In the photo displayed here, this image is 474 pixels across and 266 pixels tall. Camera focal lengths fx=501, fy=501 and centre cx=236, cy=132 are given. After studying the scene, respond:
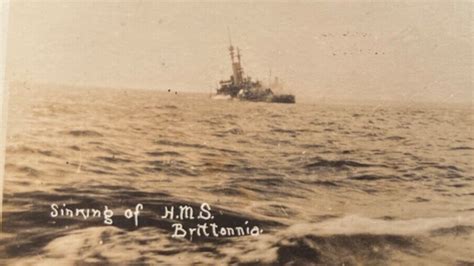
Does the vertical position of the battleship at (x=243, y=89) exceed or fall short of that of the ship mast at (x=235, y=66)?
it falls short

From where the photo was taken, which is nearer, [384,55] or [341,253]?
[341,253]

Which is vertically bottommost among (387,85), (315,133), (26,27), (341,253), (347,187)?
(341,253)

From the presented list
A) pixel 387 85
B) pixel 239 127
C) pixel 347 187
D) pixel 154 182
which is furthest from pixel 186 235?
pixel 387 85

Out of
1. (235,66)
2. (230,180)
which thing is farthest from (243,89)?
(230,180)

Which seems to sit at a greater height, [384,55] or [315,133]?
[384,55]

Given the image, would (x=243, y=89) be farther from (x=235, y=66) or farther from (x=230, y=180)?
(x=230, y=180)

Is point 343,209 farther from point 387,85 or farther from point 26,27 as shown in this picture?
point 26,27

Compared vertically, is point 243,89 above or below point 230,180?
above
